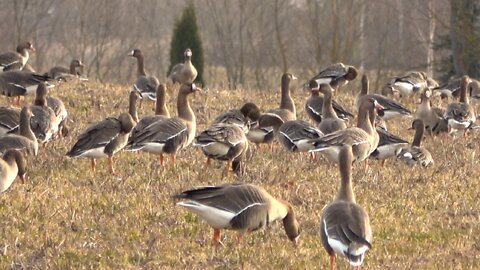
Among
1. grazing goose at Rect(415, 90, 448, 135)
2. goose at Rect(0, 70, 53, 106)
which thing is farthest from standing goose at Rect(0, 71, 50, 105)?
grazing goose at Rect(415, 90, 448, 135)

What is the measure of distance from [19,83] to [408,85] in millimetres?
11047

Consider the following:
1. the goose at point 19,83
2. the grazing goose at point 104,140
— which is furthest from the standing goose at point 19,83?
the grazing goose at point 104,140

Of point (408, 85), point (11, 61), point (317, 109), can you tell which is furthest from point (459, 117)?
point (11, 61)

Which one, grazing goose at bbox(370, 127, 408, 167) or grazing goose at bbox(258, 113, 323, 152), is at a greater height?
grazing goose at bbox(258, 113, 323, 152)

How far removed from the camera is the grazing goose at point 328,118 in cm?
1730

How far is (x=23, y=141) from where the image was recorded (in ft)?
46.5

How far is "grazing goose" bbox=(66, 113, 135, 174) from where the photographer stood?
1430 cm

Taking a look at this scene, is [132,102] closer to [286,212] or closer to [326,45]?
[286,212]

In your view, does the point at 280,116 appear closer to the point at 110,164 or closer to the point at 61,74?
the point at 110,164

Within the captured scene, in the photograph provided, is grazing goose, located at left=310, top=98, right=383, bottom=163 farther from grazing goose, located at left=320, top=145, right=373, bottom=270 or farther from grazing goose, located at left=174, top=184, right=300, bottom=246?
grazing goose, located at left=320, top=145, right=373, bottom=270

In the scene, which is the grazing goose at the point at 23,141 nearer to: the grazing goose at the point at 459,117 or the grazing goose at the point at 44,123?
the grazing goose at the point at 44,123

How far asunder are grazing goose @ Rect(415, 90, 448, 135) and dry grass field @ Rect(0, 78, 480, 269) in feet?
10.1

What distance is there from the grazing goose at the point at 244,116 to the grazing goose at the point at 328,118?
1.31 m

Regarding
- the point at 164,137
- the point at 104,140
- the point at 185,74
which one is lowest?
the point at 185,74
